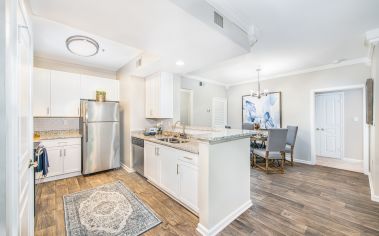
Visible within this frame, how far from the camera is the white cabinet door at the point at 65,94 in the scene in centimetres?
342

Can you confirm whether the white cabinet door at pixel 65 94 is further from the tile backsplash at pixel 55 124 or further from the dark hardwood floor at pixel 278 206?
the dark hardwood floor at pixel 278 206

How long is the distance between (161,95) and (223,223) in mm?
2652

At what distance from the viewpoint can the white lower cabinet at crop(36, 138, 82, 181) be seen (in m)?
3.16

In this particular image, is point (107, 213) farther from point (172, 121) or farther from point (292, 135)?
point (292, 135)

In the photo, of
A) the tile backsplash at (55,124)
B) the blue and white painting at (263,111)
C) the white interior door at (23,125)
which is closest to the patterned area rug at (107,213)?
the white interior door at (23,125)

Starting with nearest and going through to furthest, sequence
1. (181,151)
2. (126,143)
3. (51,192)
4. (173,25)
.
Result: (173,25) → (181,151) → (51,192) → (126,143)

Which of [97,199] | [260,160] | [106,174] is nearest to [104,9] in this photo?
[97,199]

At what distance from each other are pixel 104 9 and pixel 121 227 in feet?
7.77

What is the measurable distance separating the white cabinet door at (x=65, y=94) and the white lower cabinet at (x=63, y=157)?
0.66 m

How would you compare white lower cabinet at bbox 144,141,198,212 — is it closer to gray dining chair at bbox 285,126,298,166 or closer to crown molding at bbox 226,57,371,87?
gray dining chair at bbox 285,126,298,166

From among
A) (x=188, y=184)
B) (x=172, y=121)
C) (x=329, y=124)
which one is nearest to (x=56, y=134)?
(x=172, y=121)

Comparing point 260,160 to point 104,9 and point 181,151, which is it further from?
point 104,9

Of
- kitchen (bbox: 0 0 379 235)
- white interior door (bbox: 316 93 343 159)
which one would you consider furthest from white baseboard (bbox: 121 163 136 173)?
white interior door (bbox: 316 93 343 159)

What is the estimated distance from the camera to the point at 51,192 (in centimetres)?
272
